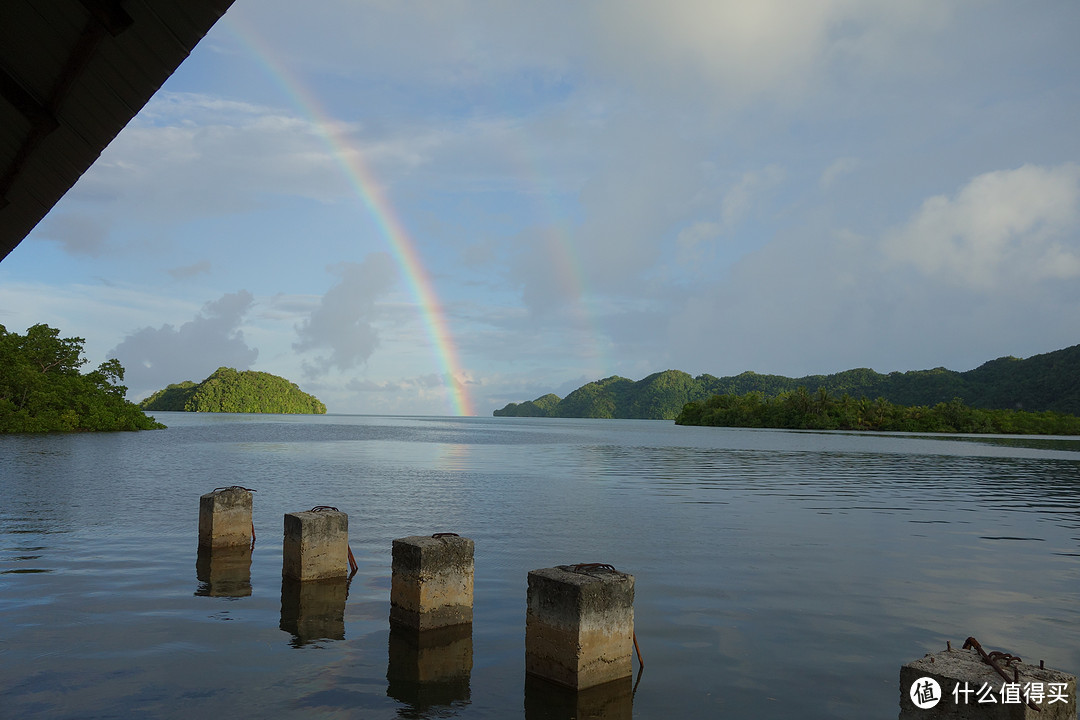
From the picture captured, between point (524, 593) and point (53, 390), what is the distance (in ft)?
259

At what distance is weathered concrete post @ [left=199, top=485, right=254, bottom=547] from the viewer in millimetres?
15953

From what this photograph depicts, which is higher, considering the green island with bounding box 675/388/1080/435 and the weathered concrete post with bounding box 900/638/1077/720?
the green island with bounding box 675/388/1080/435

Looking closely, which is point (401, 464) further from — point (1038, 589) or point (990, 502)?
point (1038, 589)

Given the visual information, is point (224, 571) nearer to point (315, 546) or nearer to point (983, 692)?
point (315, 546)

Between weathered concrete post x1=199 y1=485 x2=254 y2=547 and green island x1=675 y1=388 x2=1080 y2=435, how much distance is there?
15806 centimetres

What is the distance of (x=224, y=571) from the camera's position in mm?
14367

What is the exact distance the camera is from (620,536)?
20562 mm

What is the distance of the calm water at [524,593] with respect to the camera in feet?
27.4

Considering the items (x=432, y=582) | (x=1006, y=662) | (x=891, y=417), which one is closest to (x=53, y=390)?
(x=432, y=582)

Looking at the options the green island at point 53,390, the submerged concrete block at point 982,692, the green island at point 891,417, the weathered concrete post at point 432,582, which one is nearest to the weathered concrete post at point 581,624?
the weathered concrete post at point 432,582

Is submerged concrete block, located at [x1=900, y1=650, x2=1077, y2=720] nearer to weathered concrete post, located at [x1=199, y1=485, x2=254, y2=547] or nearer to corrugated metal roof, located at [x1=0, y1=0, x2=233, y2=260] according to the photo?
corrugated metal roof, located at [x1=0, y1=0, x2=233, y2=260]

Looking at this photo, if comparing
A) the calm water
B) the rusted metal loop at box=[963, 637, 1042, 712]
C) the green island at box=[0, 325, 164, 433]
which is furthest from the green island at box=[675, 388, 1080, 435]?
the rusted metal loop at box=[963, 637, 1042, 712]

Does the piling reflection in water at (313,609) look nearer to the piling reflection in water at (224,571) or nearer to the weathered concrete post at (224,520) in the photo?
the piling reflection in water at (224,571)

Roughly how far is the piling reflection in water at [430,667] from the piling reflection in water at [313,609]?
108 cm
